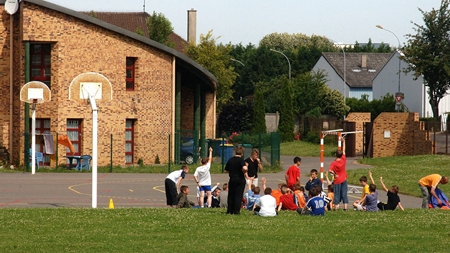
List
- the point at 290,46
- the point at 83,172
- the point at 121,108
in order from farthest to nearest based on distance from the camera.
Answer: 1. the point at 290,46
2. the point at 121,108
3. the point at 83,172

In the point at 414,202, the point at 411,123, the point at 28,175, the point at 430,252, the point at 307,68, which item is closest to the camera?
the point at 430,252

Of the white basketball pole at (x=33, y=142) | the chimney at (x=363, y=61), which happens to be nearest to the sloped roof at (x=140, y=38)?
the white basketball pole at (x=33, y=142)

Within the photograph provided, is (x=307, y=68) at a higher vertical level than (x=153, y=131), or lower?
higher

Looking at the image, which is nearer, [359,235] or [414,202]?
[359,235]

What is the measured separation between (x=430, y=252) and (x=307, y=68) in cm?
9062

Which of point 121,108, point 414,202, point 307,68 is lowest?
point 414,202

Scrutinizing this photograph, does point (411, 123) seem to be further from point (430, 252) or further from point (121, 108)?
point (430, 252)

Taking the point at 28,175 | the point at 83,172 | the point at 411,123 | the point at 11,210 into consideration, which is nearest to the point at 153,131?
the point at 83,172

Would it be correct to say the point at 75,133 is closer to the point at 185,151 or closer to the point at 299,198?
the point at 185,151

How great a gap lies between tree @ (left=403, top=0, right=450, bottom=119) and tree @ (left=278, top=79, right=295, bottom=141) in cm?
950

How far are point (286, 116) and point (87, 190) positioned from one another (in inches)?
1425

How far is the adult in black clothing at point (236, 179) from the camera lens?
1931cm

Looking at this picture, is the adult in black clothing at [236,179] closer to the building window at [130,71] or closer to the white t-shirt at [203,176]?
the white t-shirt at [203,176]

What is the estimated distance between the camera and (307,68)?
345ft
